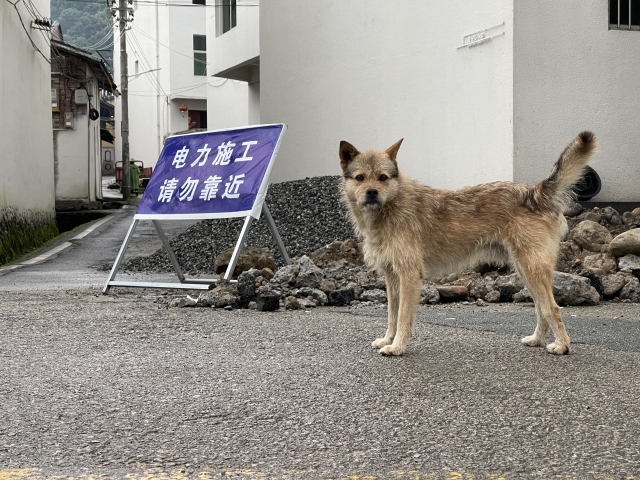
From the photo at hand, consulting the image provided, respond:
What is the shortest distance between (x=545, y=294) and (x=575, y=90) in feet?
23.3

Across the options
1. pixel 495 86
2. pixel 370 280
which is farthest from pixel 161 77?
pixel 370 280

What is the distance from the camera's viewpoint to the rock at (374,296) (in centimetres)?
812

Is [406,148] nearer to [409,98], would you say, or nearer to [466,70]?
[409,98]

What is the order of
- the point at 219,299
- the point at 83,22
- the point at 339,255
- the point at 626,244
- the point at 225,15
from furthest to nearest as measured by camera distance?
1. the point at 83,22
2. the point at 225,15
3. the point at 339,255
4. the point at 626,244
5. the point at 219,299

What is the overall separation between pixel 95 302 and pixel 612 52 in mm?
8187

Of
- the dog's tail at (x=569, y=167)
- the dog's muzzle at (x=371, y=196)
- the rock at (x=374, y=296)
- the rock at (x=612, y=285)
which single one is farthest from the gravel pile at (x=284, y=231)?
the dog's tail at (x=569, y=167)

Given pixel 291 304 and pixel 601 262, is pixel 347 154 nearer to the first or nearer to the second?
pixel 291 304

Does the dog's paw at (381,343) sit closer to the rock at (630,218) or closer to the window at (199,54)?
the rock at (630,218)

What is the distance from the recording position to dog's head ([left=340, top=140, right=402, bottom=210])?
5.53 meters

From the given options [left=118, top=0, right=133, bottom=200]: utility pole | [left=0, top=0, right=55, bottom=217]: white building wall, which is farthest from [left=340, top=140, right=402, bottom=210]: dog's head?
[left=118, top=0, right=133, bottom=200]: utility pole

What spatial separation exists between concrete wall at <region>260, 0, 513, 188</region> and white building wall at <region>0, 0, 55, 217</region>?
5.49 metres

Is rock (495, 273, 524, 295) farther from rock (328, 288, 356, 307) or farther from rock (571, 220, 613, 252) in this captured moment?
rock (571, 220, 613, 252)

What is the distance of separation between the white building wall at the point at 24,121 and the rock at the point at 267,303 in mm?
8997

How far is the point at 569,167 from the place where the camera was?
5562mm
